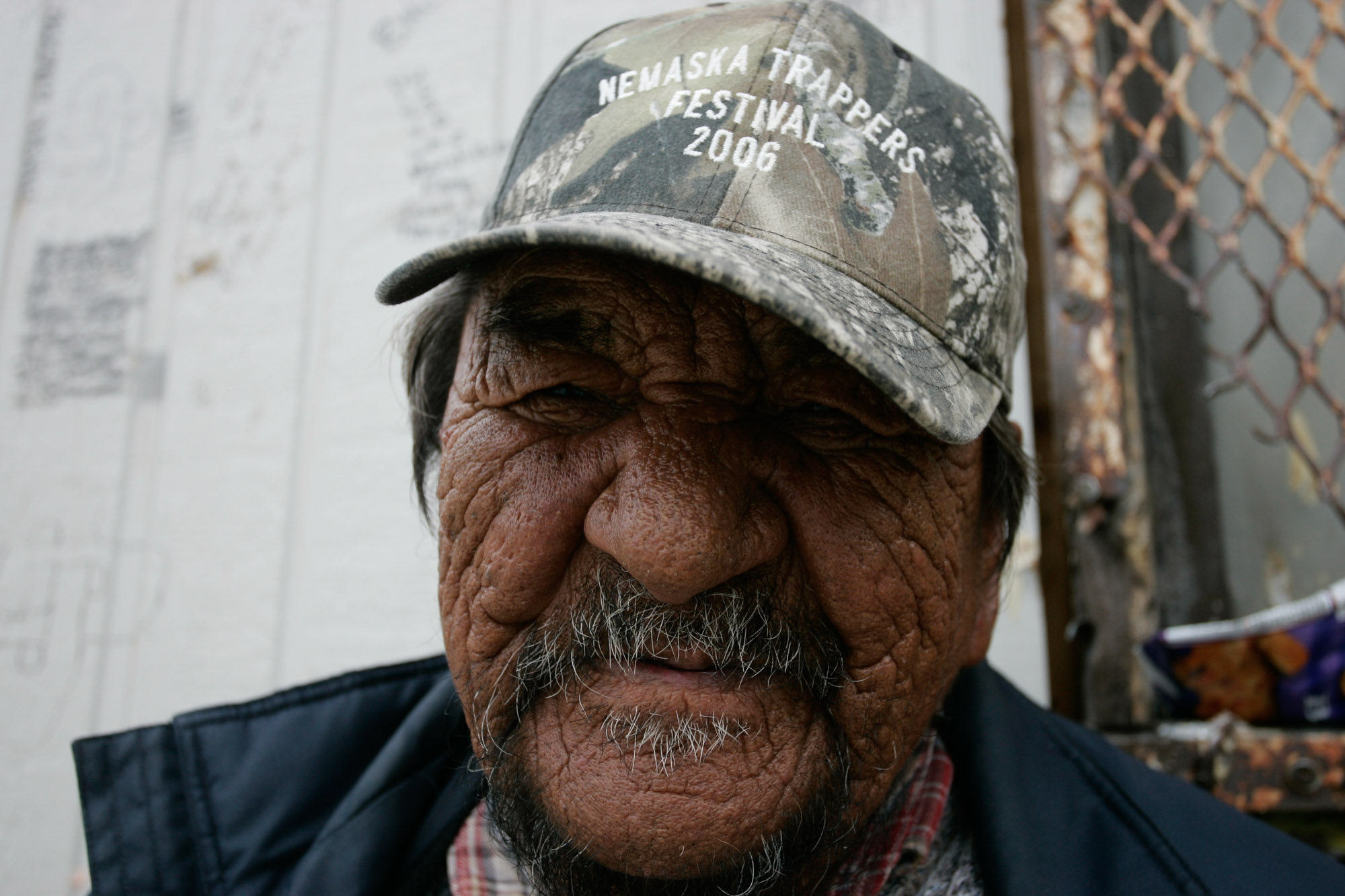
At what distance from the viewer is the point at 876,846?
3.86 ft

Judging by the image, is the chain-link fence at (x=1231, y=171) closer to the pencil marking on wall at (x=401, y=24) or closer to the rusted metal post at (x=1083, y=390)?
the rusted metal post at (x=1083, y=390)

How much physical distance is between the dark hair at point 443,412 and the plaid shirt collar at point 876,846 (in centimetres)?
36

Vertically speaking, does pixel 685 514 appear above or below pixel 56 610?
above

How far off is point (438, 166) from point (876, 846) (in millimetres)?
2181

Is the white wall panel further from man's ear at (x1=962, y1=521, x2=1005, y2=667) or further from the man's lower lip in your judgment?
man's ear at (x1=962, y1=521, x2=1005, y2=667)

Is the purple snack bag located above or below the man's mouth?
below

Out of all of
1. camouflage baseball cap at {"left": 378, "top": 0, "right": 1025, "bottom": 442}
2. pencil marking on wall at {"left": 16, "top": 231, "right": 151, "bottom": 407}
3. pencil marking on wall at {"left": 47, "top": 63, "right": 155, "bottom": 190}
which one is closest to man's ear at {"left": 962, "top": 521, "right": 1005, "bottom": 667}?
camouflage baseball cap at {"left": 378, "top": 0, "right": 1025, "bottom": 442}

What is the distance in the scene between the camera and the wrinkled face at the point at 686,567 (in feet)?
2.97

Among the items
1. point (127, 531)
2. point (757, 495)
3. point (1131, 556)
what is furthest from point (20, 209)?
point (1131, 556)

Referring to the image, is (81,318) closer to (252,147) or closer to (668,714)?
(252,147)

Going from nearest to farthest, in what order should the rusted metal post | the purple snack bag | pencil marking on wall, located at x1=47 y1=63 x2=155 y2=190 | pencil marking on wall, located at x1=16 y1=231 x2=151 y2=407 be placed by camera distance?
the purple snack bag → the rusted metal post → pencil marking on wall, located at x1=16 y1=231 x2=151 y2=407 → pencil marking on wall, located at x1=47 y1=63 x2=155 y2=190

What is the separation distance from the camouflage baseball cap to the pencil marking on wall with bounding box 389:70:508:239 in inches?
51.6

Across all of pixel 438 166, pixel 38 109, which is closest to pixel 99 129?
pixel 38 109

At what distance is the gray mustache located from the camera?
0.93 metres
